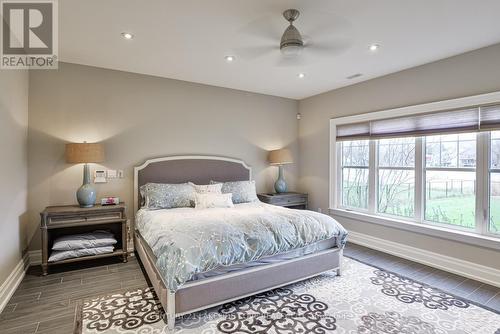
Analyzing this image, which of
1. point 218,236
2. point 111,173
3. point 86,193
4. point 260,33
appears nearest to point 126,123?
point 111,173

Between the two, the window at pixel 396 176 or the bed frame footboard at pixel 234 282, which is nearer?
the bed frame footboard at pixel 234 282

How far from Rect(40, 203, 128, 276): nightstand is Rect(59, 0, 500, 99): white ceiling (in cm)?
197

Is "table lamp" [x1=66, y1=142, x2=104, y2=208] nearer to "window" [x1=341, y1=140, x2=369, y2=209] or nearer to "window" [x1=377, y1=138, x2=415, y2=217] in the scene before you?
"window" [x1=341, y1=140, x2=369, y2=209]

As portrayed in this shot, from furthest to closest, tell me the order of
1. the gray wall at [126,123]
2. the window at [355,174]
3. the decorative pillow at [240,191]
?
the window at [355,174] < the decorative pillow at [240,191] < the gray wall at [126,123]

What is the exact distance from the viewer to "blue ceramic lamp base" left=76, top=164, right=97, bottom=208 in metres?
3.46

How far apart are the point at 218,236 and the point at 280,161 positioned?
113 inches

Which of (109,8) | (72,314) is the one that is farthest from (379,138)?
(72,314)

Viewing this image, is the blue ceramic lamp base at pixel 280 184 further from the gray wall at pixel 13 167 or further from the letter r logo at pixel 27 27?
the letter r logo at pixel 27 27

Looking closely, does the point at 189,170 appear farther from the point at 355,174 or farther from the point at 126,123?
the point at 355,174

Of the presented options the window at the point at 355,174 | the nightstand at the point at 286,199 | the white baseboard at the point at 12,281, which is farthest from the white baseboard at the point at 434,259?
the white baseboard at the point at 12,281

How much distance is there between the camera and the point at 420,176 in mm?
3865

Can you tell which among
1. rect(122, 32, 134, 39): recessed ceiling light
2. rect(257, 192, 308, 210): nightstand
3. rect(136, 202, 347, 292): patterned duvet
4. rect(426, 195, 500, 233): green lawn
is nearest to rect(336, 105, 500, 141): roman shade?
rect(426, 195, 500, 233): green lawn

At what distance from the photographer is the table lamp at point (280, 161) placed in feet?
16.6

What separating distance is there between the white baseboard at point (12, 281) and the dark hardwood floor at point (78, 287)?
5cm
